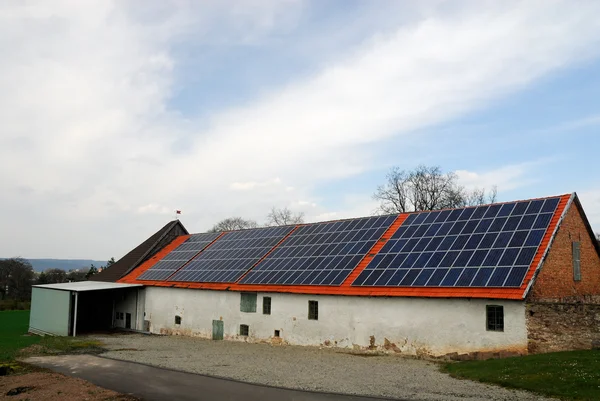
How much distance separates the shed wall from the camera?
33.9 m

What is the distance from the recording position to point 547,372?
14688mm

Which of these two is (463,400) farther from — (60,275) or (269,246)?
(60,275)

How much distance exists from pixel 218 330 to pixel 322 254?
314 inches

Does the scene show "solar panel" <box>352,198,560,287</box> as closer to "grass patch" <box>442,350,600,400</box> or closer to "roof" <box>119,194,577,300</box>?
"roof" <box>119,194,577,300</box>

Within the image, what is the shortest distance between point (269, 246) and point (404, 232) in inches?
408

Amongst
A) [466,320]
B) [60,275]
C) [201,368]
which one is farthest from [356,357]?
[60,275]

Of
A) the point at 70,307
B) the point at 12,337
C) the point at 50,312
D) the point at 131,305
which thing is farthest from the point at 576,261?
the point at 12,337

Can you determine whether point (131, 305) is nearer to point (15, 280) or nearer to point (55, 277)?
point (15, 280)

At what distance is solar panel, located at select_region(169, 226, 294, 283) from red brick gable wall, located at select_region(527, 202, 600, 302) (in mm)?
17487

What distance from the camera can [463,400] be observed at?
12727mm

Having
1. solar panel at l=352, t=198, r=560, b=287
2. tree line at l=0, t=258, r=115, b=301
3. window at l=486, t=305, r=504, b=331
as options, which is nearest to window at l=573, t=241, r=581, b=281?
solar panel at l=352, t=198, r=560, b=287

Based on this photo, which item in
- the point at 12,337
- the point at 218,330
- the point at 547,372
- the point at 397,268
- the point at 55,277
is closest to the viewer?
the point at 547,372

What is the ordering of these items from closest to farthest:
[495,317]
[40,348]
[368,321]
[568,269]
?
[495,317]
[568,269]
[368,321]
[40,348]

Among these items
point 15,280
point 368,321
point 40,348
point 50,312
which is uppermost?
point 15,280
